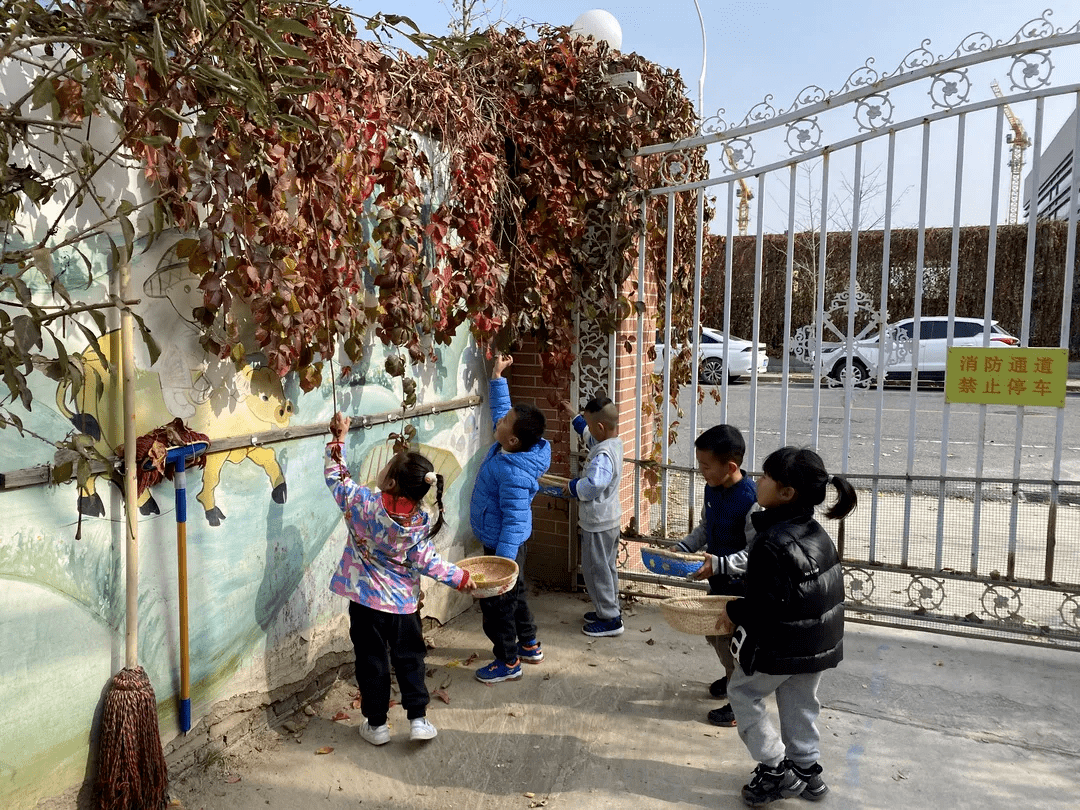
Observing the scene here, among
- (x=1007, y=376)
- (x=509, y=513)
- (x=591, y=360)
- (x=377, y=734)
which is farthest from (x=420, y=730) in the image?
(x=1007, y=376)

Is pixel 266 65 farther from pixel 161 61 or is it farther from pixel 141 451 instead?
pixel 141 451

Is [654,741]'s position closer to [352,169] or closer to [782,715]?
[782,715]

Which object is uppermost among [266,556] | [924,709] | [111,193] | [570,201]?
[570,201]

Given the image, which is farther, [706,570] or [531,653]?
[531,653]

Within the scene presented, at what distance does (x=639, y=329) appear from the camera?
4.84m

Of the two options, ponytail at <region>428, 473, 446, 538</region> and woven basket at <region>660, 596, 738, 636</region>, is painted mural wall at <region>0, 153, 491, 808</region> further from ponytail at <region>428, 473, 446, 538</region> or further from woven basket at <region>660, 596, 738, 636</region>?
woven basket at <region>660, 596, 738, 636</region>

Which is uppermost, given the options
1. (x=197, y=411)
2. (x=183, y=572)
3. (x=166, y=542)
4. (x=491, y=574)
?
(x=197, y=411)

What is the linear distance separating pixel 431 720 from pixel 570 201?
2.84 metres

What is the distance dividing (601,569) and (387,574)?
1.51 m

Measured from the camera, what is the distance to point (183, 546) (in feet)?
8.98

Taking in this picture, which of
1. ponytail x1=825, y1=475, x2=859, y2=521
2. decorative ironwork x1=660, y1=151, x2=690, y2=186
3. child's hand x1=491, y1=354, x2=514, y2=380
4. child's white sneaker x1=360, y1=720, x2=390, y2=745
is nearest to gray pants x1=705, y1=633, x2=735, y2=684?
ponytail x1=825, y1=475, x2=859, y2=521

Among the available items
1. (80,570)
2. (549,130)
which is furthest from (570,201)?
(80,570)

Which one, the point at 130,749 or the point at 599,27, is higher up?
the point at 599,27

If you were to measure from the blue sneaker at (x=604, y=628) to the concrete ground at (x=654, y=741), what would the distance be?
134mm
